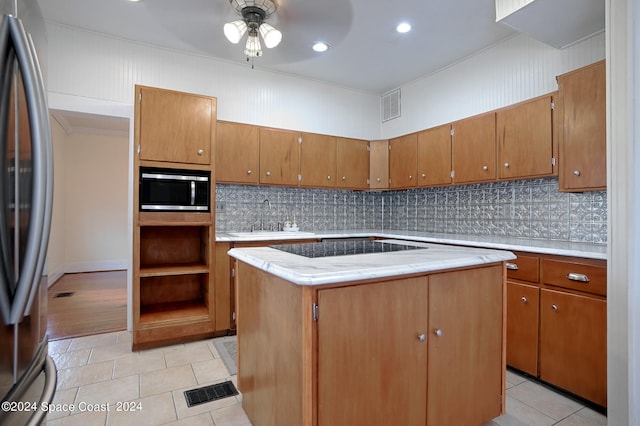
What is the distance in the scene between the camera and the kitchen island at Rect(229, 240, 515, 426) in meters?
1.26

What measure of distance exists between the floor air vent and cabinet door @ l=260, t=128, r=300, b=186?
214cm

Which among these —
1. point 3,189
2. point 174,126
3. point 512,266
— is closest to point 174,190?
point 174,126

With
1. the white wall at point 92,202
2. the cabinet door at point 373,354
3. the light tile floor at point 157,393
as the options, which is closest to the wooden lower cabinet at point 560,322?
the light tile floor at point 157,393

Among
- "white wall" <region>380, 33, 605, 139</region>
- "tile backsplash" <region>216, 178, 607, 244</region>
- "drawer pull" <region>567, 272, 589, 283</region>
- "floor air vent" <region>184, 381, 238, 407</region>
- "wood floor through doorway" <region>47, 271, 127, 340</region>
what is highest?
"white wall" <region>380, 33, 605, 139</region>

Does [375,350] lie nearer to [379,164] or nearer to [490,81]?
[490,81]

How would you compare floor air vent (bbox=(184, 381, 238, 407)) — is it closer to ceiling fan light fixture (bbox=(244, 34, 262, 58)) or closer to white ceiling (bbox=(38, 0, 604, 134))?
ceiling fan light fixture (bbox=(244, 34, 262, 58))

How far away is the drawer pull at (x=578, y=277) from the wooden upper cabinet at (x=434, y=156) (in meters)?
1.60

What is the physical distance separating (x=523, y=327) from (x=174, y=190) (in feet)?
10.1

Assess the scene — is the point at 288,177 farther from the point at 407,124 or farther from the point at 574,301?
the point at 574,301

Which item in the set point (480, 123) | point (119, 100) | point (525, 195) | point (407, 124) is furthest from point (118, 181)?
point (525, 195)

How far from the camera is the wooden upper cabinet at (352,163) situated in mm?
4242

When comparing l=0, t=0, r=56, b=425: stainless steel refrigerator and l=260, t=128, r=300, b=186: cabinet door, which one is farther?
l=260, t=128, r=300, b=186: cabinet door

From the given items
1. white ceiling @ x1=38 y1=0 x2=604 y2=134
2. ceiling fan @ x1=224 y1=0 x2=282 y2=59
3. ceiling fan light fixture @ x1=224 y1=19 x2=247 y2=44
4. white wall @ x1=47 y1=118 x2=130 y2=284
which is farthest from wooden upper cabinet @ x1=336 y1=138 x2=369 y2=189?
white wall @ x1=47 y1=118 x2=130 y2=284

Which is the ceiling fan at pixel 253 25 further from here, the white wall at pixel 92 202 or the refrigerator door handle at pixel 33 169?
the white wall at pixel 92 202
